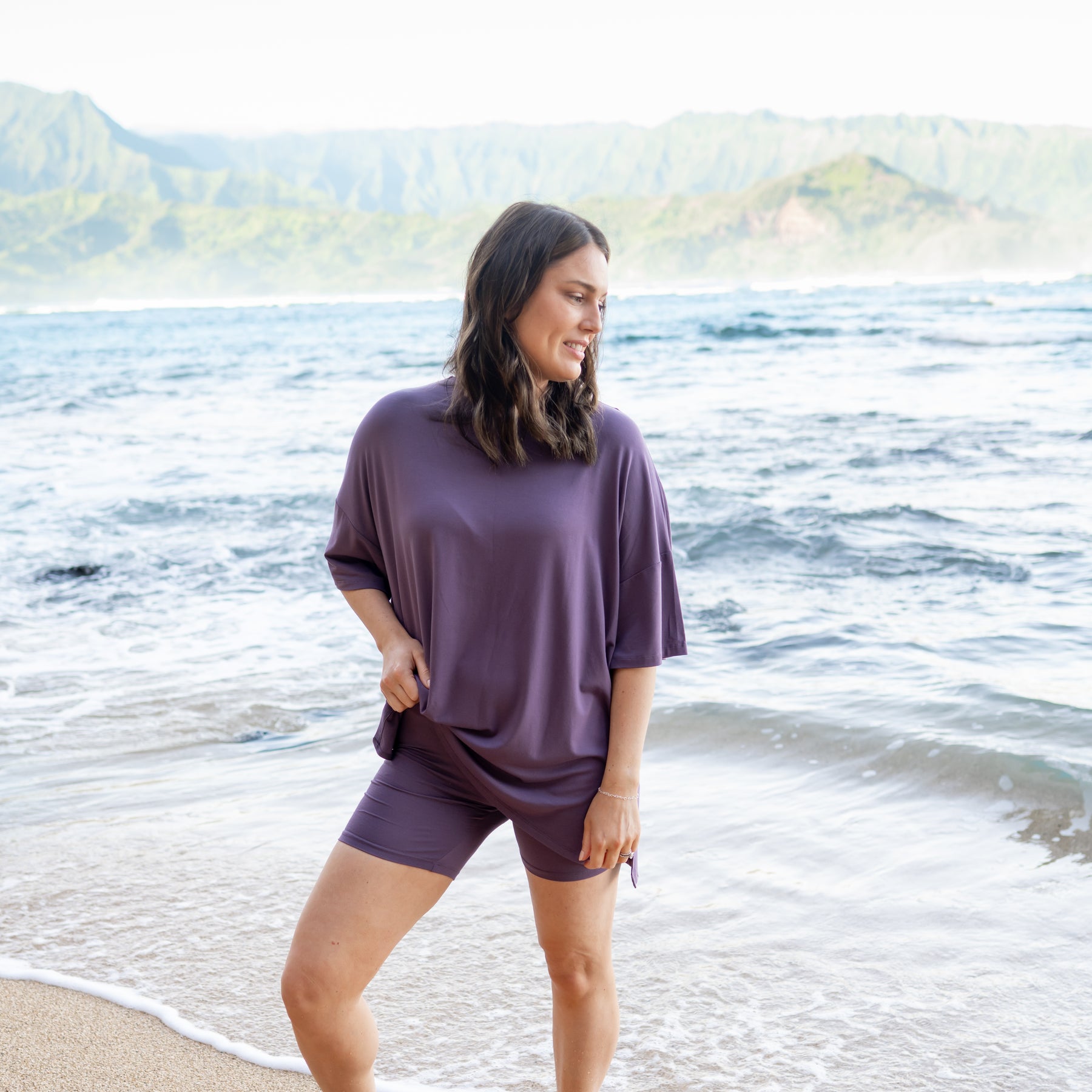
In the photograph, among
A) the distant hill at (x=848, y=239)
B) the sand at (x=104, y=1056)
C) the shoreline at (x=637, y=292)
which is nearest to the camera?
the sand at (x=104, y=1056)

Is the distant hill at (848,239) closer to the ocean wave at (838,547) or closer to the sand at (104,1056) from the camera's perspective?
the ocean wave at (838,547)

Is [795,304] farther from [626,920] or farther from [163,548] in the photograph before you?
[626,920]

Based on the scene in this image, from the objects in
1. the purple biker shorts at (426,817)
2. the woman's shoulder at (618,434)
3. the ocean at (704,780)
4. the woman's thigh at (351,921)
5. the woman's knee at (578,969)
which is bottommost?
the ocean at (704,780)

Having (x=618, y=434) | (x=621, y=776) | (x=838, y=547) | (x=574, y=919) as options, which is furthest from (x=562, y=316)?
(x=838, y=547)

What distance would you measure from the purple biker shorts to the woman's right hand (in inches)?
2.1

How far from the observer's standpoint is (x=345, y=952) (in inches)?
71.7

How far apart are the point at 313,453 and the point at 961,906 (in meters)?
11.3

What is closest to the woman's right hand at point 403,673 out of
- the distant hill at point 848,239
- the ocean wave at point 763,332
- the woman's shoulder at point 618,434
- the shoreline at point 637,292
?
the woman's shoulder at point 618,434

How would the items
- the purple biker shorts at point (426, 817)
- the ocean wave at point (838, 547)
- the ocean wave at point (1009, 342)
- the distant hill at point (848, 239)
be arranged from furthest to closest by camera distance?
the distant hill at point (848, 239)
the ocean wave at point (1009, 342)
the ocean wave at point (838, 547)
the purple biker shorts at point (426, 817)

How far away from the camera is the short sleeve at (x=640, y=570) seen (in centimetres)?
195

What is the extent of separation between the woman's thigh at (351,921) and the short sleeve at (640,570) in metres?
0.51

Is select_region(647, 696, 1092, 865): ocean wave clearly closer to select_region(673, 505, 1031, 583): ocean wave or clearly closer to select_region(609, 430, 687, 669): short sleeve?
select_region(609, 430, 687, 669): short sleeve

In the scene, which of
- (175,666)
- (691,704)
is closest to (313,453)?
(175,666)

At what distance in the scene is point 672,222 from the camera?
7721 inches
